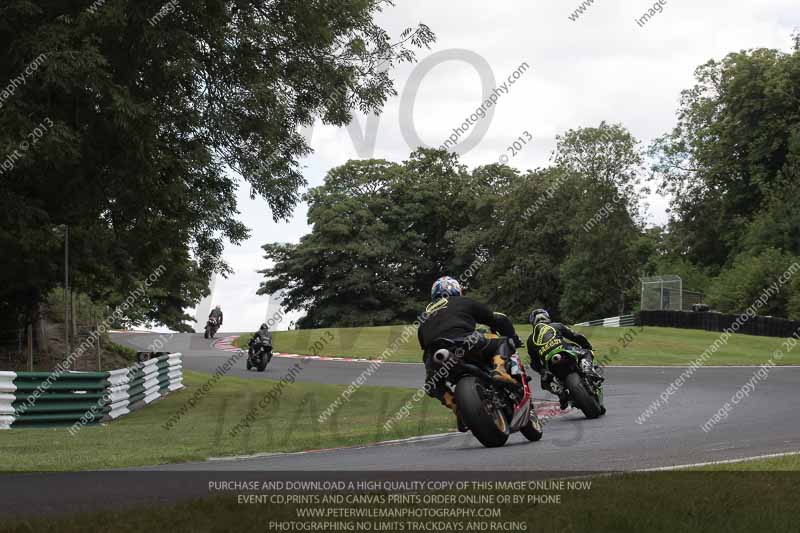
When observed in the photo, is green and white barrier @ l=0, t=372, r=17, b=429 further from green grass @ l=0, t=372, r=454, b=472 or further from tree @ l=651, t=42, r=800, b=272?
tree @ l=651, t=42, r=800, b=272

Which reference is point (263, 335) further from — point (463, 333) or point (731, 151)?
Answer: point (731, 151)

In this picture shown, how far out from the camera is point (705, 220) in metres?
65.1

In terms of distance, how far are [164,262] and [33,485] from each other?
16.9 meters

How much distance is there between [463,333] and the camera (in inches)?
405

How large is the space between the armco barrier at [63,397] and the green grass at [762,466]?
11.5 metres

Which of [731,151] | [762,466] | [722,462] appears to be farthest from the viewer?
[731,151]

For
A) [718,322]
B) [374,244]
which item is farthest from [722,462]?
[374,244]

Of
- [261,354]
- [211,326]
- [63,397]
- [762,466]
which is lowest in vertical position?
[63,397]

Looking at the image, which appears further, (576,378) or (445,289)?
(576,378)

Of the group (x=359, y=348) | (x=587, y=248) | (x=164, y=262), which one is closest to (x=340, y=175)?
(x=587, y=248)

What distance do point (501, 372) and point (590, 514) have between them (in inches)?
176

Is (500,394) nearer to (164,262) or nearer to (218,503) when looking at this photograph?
(218,503)

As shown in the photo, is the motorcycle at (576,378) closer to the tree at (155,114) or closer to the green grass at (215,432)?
the green grass at (215,432)

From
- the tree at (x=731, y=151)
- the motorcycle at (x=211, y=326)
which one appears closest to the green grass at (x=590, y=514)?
the motorcycle at (x=211, y=326)
